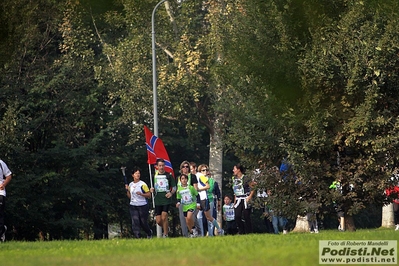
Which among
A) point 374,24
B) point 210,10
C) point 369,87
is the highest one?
point 210,10

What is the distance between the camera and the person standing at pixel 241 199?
80.2ft

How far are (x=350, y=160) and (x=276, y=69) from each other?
2603 mm

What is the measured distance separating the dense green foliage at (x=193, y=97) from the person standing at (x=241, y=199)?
0.84 metres

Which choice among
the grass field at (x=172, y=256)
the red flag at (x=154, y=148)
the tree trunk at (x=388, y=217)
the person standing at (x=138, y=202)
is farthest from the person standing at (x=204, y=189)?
the tree trunk at (x=388, y=217)

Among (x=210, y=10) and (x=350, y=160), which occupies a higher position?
(x=210, y=10)

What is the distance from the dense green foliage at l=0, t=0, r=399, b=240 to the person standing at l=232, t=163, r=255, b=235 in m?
0.84

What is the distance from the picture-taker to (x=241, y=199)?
81.8 ft

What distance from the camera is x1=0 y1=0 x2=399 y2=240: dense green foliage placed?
2025 centimetres

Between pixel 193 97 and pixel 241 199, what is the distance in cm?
1665

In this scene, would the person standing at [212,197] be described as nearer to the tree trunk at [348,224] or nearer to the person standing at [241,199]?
the person standing at [241,199]

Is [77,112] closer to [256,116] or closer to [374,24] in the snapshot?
[256,116]

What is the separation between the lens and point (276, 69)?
69.3 feet

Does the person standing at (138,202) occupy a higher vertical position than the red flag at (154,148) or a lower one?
lower

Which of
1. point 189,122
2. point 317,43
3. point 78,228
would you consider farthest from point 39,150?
point 317,43
